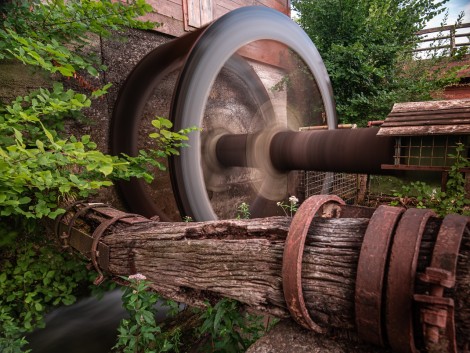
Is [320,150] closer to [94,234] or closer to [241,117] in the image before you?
[241,117]

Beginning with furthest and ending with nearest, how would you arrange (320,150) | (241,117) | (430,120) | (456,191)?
(241,117) < (320,150) < (456,191) < (430,120)

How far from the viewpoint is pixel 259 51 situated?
A: 4582 mm

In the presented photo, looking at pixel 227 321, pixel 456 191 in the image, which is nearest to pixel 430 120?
pixel 456 191

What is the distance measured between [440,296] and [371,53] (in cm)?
697

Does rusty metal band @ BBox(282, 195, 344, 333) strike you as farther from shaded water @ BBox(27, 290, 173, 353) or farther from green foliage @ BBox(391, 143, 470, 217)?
shaded water @ BBox(27, 290, 173, 353)

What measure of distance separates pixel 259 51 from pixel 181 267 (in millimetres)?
4208

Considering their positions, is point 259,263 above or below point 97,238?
above

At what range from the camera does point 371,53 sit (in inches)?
248

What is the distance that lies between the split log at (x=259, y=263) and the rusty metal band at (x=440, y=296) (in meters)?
0.05

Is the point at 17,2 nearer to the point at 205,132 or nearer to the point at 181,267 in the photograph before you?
the point at 205,132

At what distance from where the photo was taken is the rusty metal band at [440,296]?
0.59 m

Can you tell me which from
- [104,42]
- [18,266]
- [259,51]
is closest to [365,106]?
[259,51]

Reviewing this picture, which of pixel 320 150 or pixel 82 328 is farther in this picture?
pixel 82 328

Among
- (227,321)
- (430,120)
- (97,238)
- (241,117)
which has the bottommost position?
(227,321)
